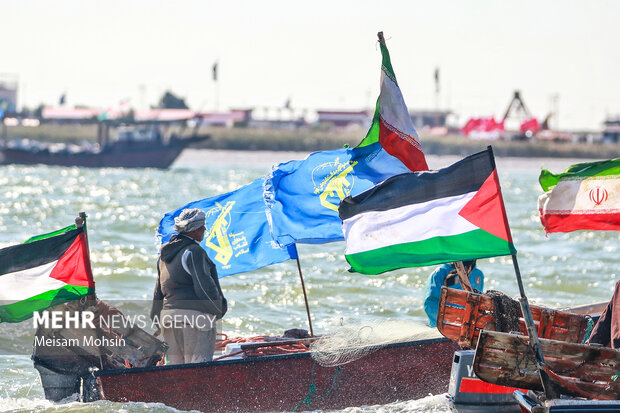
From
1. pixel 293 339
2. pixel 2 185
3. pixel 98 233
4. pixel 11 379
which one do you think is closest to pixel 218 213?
pixel 293 339

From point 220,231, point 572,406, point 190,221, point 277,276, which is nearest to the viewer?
point 572,406

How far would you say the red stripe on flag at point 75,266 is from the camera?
8820mm

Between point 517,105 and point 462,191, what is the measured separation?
96.3 metres

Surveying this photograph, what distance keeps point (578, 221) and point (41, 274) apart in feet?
14.9

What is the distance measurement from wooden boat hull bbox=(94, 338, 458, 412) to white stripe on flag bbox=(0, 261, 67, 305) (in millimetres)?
876

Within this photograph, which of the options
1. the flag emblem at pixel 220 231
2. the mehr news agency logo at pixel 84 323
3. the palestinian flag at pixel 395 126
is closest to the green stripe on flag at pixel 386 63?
the palestinian flag at pixel 395 126

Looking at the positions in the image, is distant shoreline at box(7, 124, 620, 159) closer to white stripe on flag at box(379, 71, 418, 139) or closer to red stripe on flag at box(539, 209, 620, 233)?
white stripe on flag at box(379, 71, 418, 139)

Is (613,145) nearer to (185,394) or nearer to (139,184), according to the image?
(139,184)

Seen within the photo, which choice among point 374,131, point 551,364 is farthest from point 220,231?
point 551,364

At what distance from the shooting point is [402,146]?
9219 mm

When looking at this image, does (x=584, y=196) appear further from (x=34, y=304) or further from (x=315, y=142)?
(x=315, y=142)

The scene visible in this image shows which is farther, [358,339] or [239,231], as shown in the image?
[239,231]

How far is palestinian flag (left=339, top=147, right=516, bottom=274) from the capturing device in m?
7.46

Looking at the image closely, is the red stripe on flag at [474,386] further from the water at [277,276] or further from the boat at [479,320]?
the water at [277,276]
